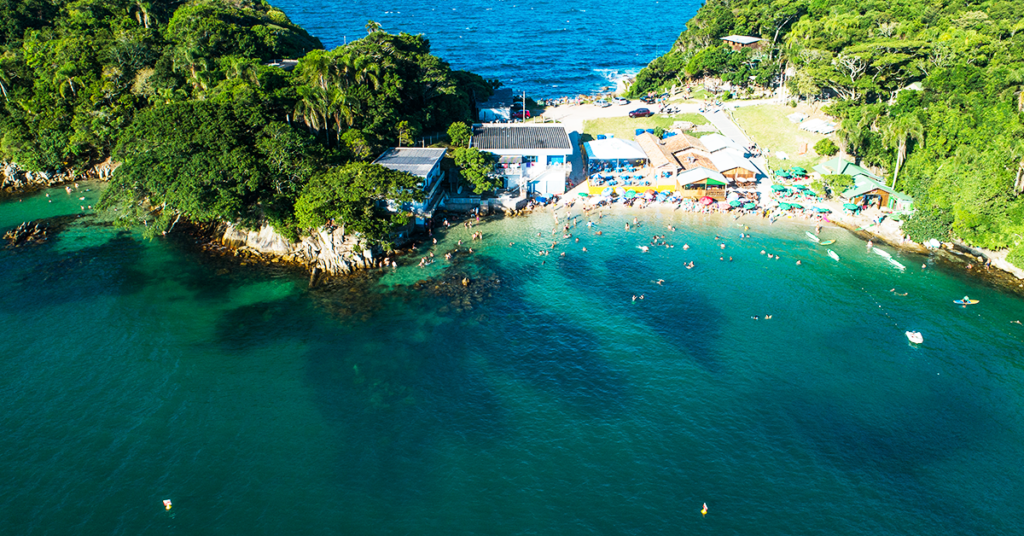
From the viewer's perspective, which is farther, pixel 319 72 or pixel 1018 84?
pixel 319 72

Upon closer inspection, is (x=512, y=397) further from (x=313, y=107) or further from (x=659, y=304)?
(x=313, y=107)

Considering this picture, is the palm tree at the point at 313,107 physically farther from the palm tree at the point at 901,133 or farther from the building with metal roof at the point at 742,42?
the building with metal roof at the point at 742,42

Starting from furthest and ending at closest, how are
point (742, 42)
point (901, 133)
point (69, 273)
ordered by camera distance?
point (742, 42) → point (901, 133) → point (69, 273)

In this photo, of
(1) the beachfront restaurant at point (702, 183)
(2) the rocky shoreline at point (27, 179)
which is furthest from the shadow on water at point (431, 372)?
(2) the rocky shoreline at point (27, 179)

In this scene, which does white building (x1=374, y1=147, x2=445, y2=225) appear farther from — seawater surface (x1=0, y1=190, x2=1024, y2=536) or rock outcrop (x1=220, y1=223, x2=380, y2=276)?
seawater surface (x1=0, y1=190, x2=1024, y2=536)

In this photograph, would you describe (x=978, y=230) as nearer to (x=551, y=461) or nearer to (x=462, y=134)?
(x=551, y=461)

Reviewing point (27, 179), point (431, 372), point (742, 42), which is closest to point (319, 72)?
point (27, 179)
